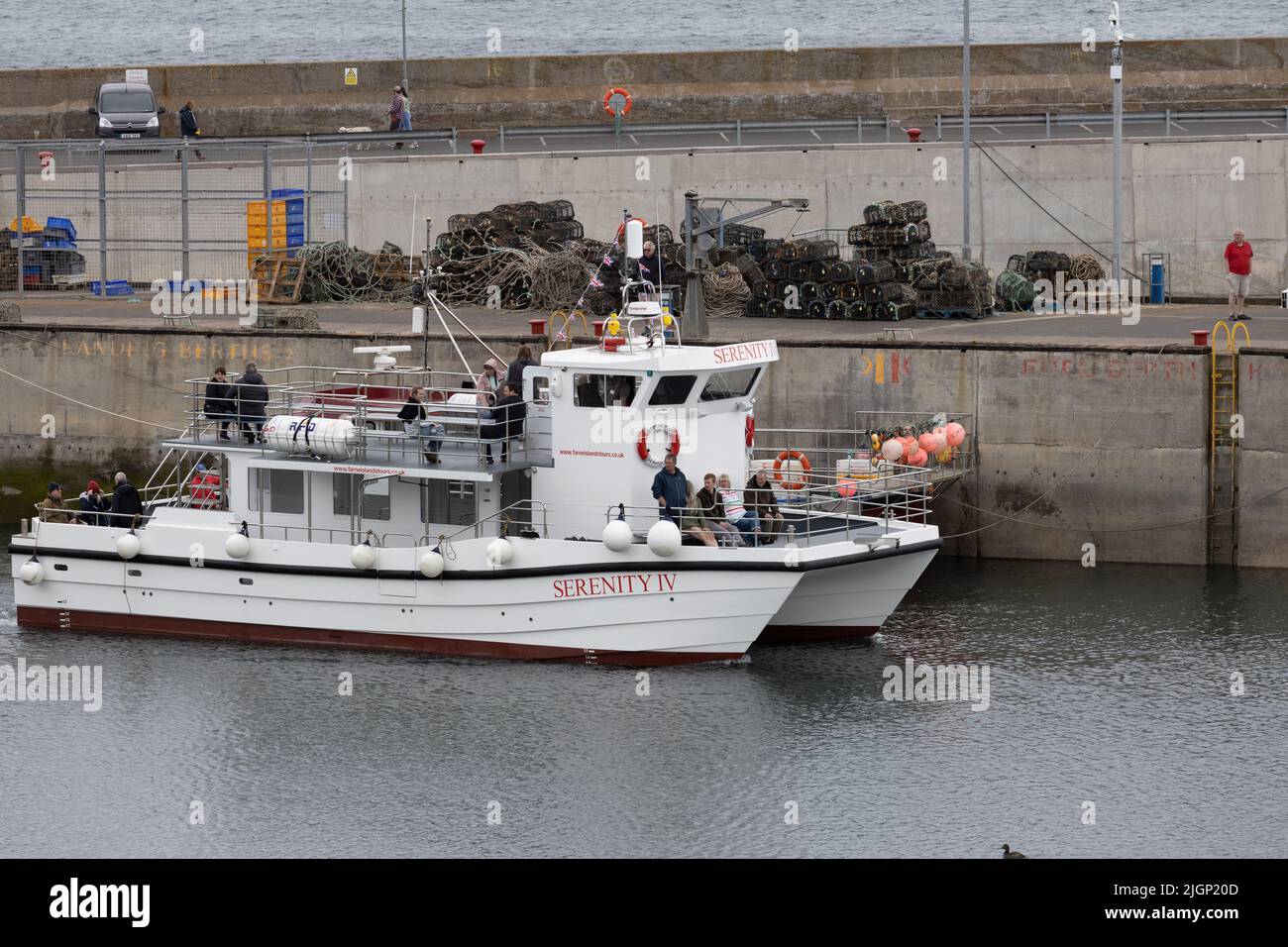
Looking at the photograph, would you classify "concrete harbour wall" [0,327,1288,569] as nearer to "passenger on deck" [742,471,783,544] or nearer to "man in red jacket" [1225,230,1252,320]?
"man in red jacket" [1225,230,1252,320]

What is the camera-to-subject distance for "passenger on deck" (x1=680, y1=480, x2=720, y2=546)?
22.2 m

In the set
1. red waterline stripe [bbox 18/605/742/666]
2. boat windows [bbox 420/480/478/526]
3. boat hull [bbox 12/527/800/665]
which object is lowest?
red waterline stripe [bbox 18/605/742/666]

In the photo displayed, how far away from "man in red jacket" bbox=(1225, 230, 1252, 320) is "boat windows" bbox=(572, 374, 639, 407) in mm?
12460

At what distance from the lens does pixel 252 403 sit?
24.9m

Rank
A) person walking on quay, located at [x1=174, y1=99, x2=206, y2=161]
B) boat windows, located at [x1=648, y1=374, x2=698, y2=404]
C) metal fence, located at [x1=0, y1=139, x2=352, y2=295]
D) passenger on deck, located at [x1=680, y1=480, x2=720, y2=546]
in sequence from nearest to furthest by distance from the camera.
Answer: passenger on deck, located at [x1=680, y1=480, x2=720, y2=546] < boat windows, located at [x1=648, y1=374, x2=698, y2=404] < metal fence, located at [x1=0, y1=139, x2=352, y2=295] < person walking on quay, located at [x1=174, y1=99, x2=206, y2=161]

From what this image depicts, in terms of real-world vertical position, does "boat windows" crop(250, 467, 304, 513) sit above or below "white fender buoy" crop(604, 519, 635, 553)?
above

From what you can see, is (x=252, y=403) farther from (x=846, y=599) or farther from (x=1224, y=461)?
(x=1224, y=461)

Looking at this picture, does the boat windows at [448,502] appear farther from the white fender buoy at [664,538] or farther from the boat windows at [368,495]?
the white fender buoy at [664,538]

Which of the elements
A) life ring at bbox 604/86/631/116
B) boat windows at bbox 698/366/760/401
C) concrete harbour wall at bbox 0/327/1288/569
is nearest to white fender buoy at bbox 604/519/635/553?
boat windows at bbox 698/366/760/401

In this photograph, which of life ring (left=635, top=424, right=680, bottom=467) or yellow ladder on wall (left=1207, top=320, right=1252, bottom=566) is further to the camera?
yellow ladder on wall (left=1207, top=320, right=1252, bottom=566)

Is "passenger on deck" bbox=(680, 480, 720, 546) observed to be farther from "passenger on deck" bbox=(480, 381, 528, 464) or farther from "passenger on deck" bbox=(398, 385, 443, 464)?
"passenger on deck" bbox=(398, 385, 443, 464)

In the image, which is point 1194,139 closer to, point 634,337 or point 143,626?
point 634,337

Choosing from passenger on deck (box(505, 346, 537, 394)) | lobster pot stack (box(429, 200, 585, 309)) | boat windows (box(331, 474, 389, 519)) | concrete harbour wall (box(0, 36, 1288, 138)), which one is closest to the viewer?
passenger on deck (box(505, 346, 537, 394))

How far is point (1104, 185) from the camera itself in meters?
35.2
